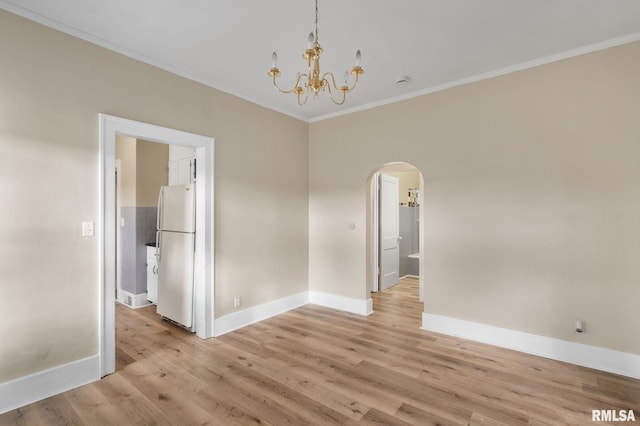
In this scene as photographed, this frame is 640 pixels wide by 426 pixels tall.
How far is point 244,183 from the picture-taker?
3.94 metres

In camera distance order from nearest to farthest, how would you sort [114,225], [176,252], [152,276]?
1. [114,225]
2. [176,252]
3. [152,276]

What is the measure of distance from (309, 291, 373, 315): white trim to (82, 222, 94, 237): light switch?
3.08 m

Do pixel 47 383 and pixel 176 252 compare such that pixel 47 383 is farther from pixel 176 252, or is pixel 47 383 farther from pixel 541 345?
pixel 541 345

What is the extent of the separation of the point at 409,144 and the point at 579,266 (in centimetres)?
213

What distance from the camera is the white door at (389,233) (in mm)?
5637

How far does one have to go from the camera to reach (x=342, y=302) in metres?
4.53

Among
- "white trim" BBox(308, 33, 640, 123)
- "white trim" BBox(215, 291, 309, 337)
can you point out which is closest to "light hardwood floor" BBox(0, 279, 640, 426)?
"white trim" BBox(215, 291, 309, 337)

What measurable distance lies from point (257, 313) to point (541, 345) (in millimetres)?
3133

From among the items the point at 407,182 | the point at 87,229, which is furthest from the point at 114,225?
the point at 407,182

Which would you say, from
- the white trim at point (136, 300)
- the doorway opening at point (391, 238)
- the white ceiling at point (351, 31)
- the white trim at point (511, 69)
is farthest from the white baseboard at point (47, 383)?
the white trim at point (511, 69)

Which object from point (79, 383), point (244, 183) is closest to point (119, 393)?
point (79, 383)

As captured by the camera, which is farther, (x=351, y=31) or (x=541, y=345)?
(x=541, y=345)

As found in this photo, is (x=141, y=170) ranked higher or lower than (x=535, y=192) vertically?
higher
